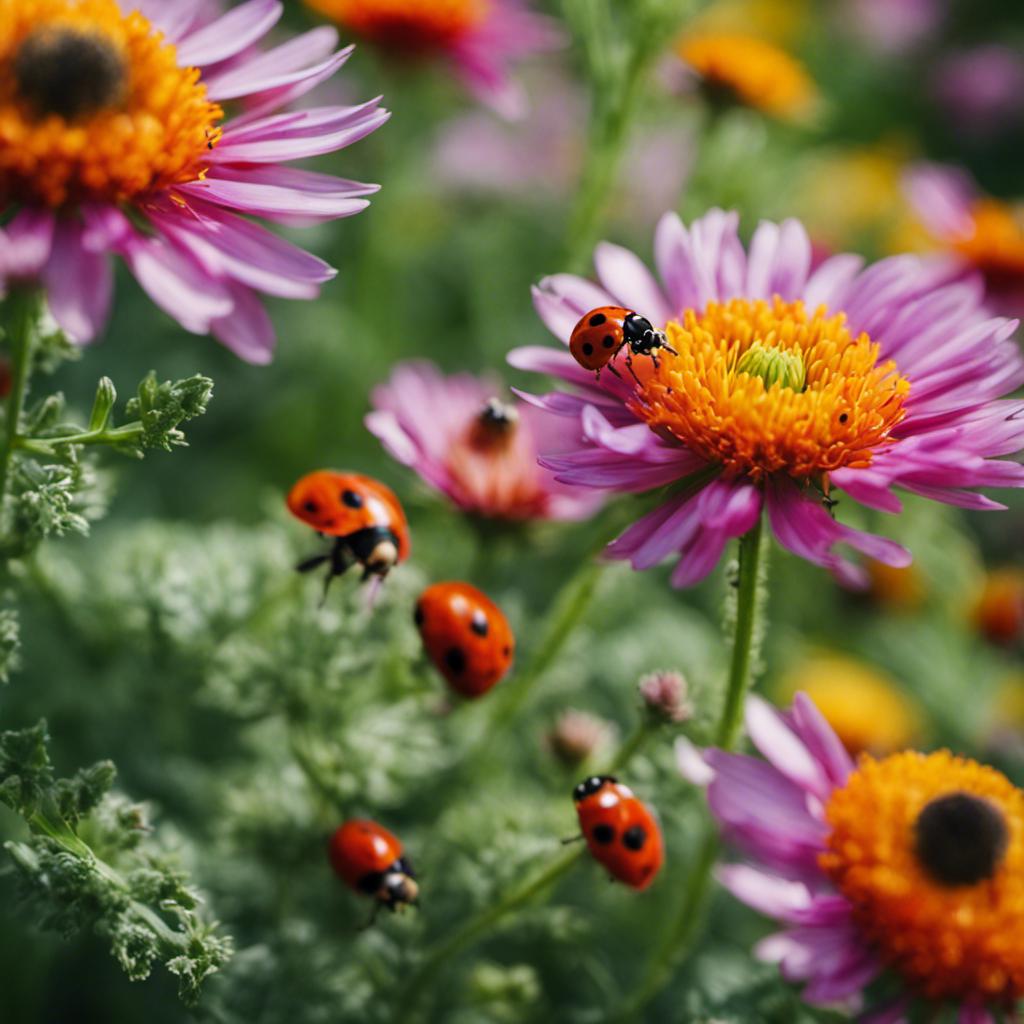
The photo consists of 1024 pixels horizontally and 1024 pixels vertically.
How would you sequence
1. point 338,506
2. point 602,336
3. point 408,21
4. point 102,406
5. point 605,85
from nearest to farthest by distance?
point 102,406, point 602,336, point 338,506, point 605,85, point 408,21

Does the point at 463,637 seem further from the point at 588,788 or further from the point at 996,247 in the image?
the point at 996,247

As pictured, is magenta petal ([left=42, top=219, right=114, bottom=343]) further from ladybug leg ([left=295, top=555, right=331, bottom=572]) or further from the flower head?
the flower head

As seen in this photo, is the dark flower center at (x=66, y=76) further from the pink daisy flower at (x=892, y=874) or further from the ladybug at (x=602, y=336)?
the pink daisy flower at (x=892, y=874)

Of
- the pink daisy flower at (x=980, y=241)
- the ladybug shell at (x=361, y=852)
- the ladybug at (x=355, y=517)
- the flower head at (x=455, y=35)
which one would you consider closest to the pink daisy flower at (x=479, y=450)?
the ladybug at (x=355, y=517)

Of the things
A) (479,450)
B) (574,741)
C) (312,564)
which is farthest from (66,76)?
(574,741)

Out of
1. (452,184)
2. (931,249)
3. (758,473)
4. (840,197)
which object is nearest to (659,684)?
(758,473)
